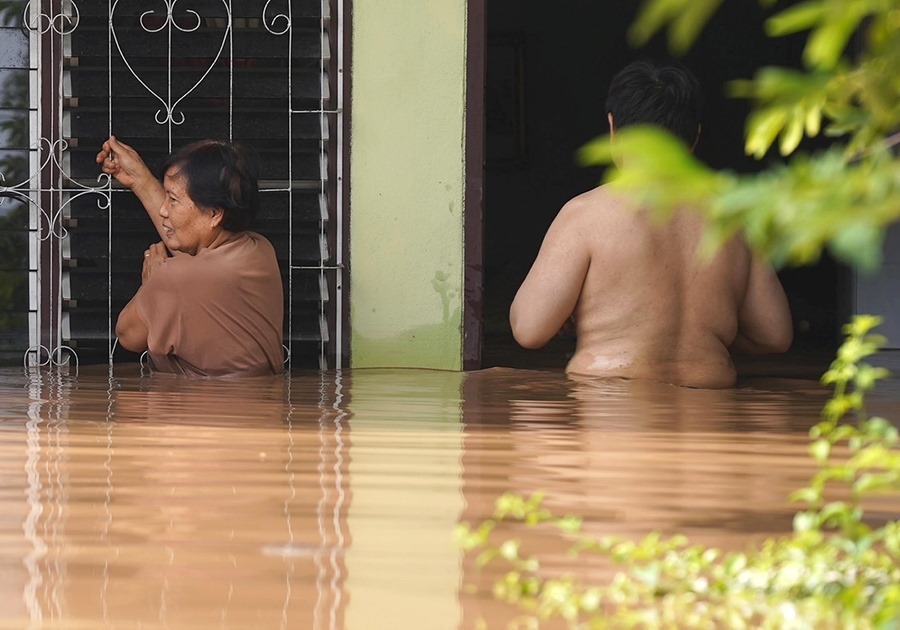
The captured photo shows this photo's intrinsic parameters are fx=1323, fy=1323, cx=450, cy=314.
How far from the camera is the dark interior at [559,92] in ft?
36.6

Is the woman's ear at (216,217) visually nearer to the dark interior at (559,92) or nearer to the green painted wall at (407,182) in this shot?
the green painted wall at (407,182)

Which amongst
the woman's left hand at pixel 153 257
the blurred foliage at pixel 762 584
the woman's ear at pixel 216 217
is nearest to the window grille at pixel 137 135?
the woman's left hand at pixel 153 257

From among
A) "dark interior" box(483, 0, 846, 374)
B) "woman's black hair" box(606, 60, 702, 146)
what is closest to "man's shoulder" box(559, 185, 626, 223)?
"woman's black hair" box(606, 60, 702, 146)

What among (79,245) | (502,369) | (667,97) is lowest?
(502,369)

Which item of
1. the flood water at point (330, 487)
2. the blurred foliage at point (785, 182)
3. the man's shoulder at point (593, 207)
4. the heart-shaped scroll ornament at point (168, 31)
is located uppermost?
the heart-shaped scroll ornament at point (168, 31)

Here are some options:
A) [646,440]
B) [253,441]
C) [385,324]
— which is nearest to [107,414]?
[253,441]

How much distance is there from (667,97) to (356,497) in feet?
8.05

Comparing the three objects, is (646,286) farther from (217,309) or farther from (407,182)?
(217,309)

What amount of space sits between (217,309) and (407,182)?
3.31 ft

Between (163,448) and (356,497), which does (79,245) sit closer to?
(163,448)

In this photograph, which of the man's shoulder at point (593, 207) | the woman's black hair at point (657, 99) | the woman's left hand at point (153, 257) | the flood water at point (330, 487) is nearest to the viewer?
the flood water at point (330, 487)

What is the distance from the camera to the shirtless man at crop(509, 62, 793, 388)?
425cm

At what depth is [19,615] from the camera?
5.15ft

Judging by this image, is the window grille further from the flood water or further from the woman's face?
the flood water
